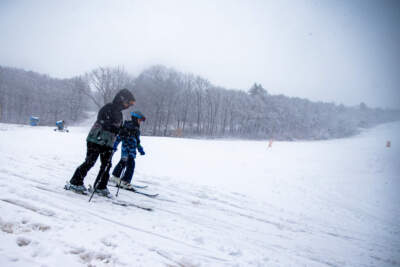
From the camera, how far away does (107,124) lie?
11.7 ft

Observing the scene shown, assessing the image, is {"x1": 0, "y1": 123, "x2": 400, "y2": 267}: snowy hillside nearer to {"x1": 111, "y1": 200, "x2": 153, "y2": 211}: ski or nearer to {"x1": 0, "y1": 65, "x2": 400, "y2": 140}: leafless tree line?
{"x1": 111, "y1": 200, "x2": 153, "y2": 211}: ski

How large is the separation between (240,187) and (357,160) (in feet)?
44.2

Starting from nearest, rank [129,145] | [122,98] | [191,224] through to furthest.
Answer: [191,224]
[122,98]
[129,145]

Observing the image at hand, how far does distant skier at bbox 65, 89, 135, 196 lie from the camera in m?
3.54

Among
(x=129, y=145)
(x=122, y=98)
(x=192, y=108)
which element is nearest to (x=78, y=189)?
(x=129, y=145)

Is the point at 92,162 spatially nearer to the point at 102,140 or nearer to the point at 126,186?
the point at 102,140

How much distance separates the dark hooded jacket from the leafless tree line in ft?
107

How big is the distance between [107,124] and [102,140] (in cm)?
34

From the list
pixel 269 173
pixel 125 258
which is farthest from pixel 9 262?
pixel 269 173

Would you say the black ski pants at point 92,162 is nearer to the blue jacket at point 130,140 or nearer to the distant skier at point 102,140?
the distant skier at point 102,140

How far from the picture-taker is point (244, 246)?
2955 millimetres

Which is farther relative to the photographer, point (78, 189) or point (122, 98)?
point (122, 98)

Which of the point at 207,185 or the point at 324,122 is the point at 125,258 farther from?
the point at 324,122

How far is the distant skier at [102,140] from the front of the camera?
354cm
